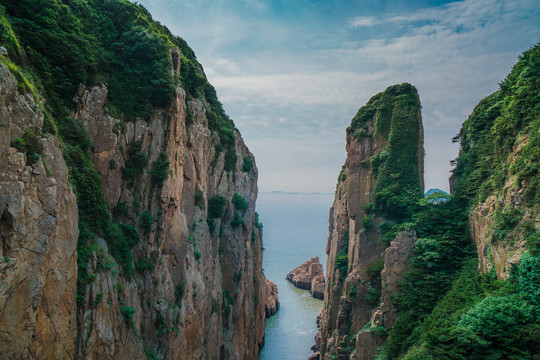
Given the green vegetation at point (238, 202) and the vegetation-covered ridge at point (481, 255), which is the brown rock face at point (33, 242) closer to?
the vegetation-covered ridge at point (481, 255)

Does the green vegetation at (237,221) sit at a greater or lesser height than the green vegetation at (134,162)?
lesser

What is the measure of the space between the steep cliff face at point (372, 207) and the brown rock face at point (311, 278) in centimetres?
3095

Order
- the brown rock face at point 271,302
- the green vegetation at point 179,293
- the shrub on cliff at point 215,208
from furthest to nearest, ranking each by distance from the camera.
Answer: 1. the brown rock face at point 271,302
2. the shrub on cliff at point 215,208
3. the green vegetation at point 179,293

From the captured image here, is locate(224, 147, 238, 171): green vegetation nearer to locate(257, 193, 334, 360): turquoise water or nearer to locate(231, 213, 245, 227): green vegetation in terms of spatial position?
locate(231, 213, 245, 227): green vegetation

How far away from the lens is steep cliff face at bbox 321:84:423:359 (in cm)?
3013

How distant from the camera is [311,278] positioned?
7394cm

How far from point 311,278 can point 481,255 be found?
2185 inches

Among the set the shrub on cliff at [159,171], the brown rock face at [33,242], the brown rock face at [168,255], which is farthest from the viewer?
the shrub on cliff at [159,171]

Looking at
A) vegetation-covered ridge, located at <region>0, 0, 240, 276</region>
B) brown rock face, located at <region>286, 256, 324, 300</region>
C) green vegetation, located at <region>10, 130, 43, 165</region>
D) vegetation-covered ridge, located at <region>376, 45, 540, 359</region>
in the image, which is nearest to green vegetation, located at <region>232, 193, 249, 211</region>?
vegetation-covered ridge, located at <region>0, 0, 240, 276</region>

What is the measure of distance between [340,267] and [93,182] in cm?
2814

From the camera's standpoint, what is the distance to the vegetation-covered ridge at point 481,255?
50.3 feet

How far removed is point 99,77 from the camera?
2081 cm

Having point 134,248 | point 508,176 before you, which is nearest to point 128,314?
point 134,248

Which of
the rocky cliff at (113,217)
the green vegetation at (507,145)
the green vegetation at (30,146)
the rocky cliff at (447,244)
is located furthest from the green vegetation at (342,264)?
the green vegetation at (30,146)
